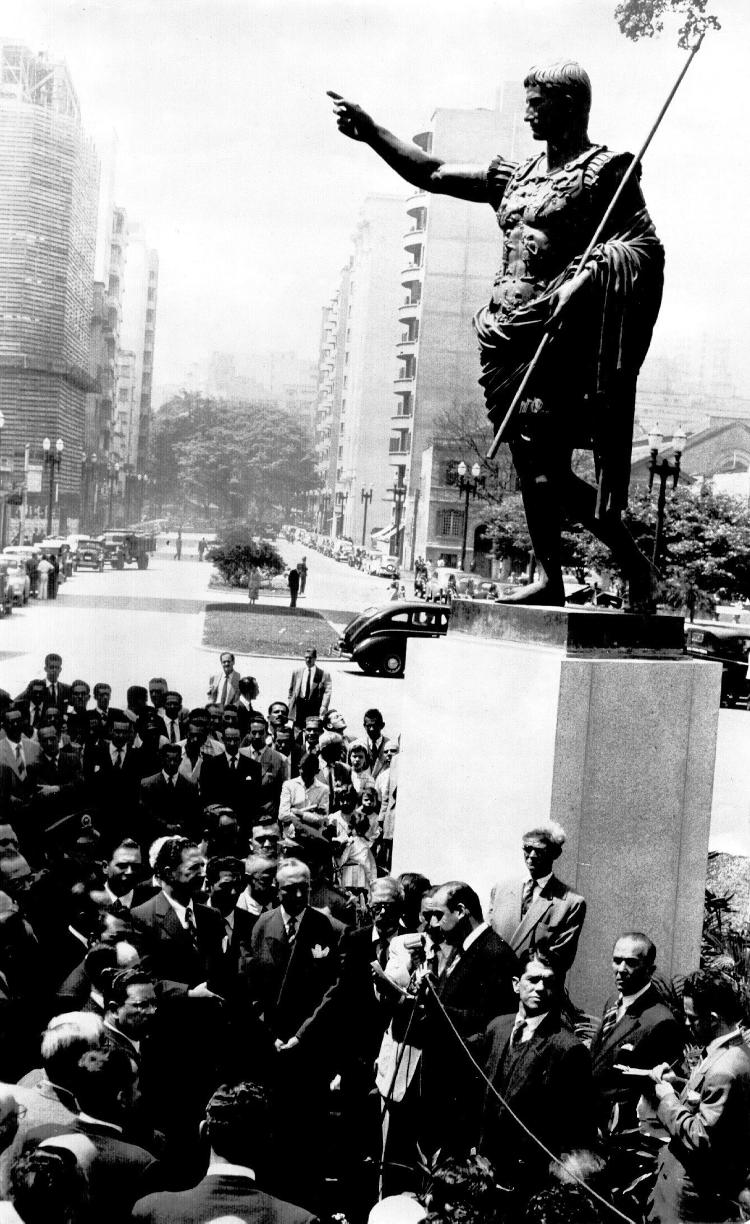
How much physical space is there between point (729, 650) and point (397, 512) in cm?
3466

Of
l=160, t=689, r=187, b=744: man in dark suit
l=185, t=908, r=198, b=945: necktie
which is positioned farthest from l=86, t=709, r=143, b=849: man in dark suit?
l=185, t=908, r=198, b=945: necktie

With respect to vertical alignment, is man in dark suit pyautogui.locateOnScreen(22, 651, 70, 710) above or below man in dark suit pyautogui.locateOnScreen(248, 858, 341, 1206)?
above

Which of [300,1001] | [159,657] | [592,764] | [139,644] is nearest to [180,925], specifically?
[300,1001]

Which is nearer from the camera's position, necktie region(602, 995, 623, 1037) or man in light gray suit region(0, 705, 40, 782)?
necktie region(602, 995, 623, 1037)

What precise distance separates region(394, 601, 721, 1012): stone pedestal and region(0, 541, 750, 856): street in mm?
4228

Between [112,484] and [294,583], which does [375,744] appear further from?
[294,583]

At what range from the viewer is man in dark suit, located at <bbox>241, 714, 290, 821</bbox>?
30.7ft

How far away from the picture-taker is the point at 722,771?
55.5 feet

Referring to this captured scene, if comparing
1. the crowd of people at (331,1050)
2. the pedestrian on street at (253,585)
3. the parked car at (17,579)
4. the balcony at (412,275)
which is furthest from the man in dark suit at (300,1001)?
the balcony at (412,275)

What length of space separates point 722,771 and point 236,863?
39.3 feet

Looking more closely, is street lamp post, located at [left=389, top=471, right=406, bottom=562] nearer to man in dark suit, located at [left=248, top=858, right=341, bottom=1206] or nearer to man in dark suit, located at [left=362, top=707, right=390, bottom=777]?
man in dark suit, located at [left=362, top=707, right=390, bottom=777]

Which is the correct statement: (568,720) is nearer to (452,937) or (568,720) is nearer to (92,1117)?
(452,937)

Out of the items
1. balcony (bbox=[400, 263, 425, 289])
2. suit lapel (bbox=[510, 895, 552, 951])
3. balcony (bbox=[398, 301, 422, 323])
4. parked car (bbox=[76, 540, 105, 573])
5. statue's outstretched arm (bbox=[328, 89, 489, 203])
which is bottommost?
suit lapel (bbox=[510, 895, 552, 951])

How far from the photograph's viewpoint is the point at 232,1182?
3199 mm
